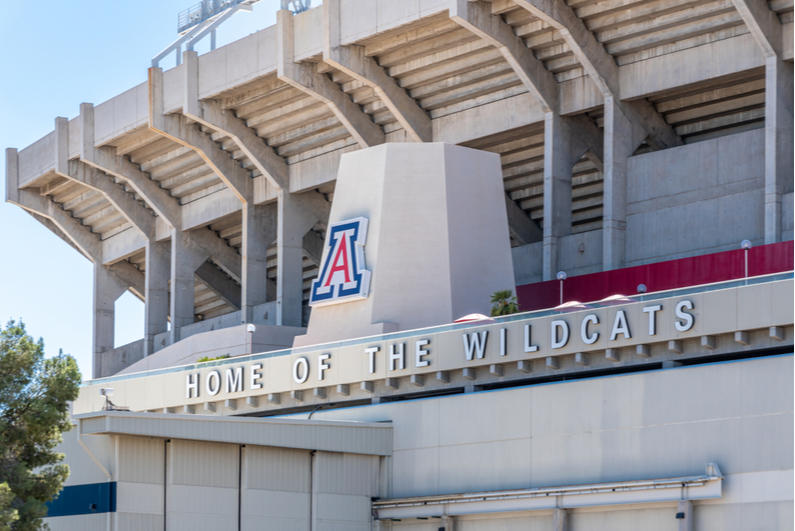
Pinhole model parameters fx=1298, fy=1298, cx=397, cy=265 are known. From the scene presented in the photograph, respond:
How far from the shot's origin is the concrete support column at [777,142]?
4491cm

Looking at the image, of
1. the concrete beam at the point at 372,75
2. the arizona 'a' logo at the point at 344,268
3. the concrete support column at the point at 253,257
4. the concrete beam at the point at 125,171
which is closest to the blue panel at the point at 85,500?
the arizona 'a' logo at the point at 344,268

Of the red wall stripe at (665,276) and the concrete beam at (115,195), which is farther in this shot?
the concrete beam at (115,195)

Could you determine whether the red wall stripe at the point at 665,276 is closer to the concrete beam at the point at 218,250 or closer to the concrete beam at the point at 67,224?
the concrete beam at the point at 218,250

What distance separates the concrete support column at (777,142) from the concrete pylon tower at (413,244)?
930cm

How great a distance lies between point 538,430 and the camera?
36.2 meters

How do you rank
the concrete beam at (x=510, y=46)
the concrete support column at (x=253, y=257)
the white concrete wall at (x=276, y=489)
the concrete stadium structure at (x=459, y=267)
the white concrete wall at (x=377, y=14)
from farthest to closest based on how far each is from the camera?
the concrete support column at (x=253, y=257), the white concrete wall at (x=377, y=14), the concrete beam at (x=510, y=46), the white concrete wall at (x=276, y=489), the concrete stadium structure at (x=459, y=267)

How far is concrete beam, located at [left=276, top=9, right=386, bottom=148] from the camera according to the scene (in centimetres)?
5509

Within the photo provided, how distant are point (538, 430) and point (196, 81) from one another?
31141mm

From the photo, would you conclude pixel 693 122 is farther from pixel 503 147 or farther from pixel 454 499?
pixel 454 499

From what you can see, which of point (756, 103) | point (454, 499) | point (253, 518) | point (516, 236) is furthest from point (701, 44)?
point (253, 518)

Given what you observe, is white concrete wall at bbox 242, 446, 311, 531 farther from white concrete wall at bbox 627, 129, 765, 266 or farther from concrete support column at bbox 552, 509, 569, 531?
white concrete wall at bbox 627, 129, 765, 266

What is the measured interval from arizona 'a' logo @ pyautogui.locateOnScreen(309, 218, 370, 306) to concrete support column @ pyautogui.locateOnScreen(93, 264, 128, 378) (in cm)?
3315

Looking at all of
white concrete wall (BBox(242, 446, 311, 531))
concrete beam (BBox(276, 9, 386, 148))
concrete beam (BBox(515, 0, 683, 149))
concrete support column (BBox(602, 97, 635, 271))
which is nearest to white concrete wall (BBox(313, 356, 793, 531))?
white concrete wall (BBox(242, 446, 311, 531))

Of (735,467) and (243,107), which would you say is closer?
(735,467)
